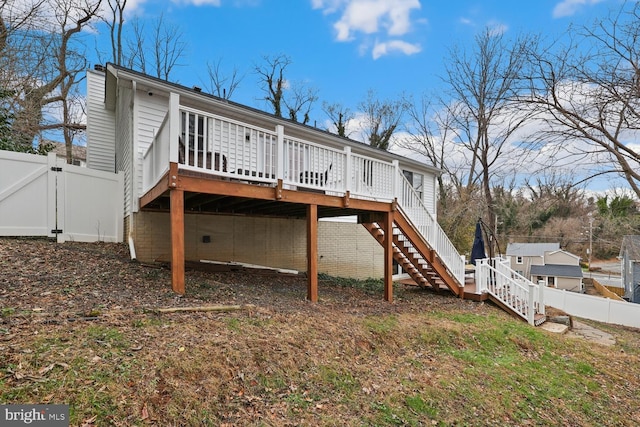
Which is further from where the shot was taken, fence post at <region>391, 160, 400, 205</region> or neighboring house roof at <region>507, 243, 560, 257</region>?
neighboring house roof at <region>507, 243, 560, 257</region>

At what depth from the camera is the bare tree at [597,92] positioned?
6016mm

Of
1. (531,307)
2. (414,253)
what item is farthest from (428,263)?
(531,307)

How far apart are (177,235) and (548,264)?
33740 mm

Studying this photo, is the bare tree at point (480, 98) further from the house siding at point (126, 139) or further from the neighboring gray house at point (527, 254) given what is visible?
the house siding at point (126, 139)

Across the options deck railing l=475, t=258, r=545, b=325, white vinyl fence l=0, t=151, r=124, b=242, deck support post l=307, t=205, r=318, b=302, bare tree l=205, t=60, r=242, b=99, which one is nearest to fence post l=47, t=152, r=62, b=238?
white vinyl fence l=0, t=151, r=124, b=242

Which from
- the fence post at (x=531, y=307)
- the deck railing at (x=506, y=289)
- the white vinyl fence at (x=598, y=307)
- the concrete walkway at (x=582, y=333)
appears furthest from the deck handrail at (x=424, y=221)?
the white vinyl fence at (x=598, y=307)

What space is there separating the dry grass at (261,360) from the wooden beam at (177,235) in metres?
0.25

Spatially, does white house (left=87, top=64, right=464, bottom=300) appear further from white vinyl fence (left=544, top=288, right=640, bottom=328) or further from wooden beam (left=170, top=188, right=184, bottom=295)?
white vinyl fence (left=544, top=288, right=640, bottom=328)

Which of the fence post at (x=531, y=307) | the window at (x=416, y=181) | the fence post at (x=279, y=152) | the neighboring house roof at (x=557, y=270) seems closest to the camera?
the fence post at (x=279, y=152)

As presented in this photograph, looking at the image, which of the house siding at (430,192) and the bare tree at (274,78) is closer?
the house siding at (430,192)

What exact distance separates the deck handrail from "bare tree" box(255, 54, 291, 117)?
73.1ft

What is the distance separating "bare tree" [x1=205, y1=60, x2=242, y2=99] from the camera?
2603cm

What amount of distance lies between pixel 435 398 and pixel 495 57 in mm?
18744

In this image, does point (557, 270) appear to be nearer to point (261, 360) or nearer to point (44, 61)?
point (261, 360)
